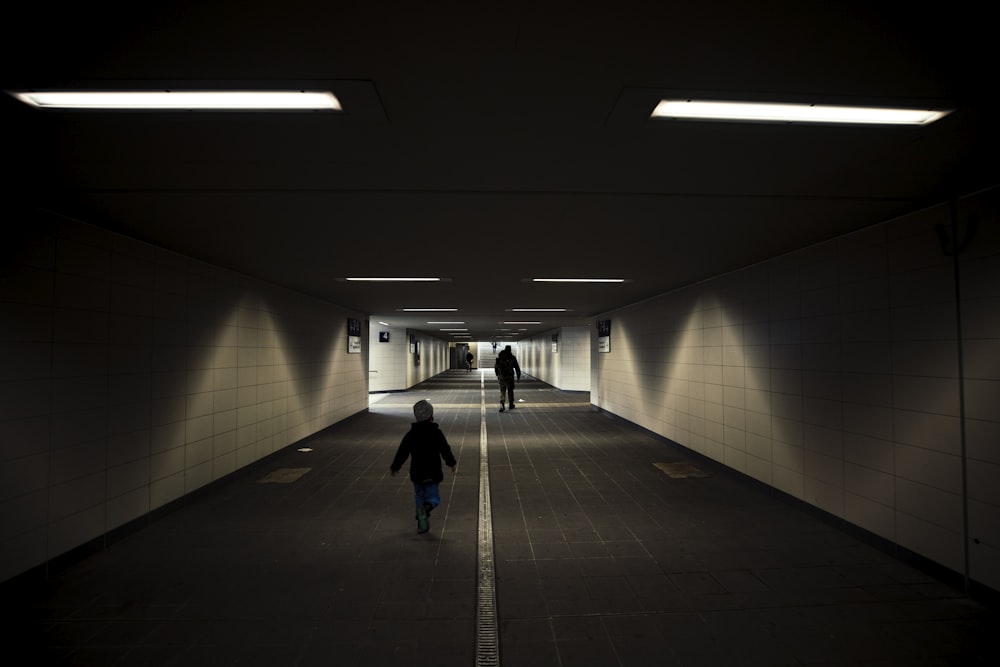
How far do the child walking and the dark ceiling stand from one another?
6.09ft

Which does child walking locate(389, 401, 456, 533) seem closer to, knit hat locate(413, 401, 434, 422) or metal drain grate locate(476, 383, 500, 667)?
knit hat locate(413, 401, 434, 422)

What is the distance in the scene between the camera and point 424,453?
4.07m

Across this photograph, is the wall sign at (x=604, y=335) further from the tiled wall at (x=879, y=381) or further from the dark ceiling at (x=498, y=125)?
the dark ceiling at (x=498, y=125)

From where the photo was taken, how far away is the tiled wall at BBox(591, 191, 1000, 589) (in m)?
3.04

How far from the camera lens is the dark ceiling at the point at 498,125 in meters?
1.45

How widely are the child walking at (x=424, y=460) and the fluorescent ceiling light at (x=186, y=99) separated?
8.93ft

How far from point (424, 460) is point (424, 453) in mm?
66

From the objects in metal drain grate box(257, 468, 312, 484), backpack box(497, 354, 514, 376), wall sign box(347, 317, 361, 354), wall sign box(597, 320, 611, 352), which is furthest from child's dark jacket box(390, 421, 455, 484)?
wall sign box(597, 320, 611, 352)

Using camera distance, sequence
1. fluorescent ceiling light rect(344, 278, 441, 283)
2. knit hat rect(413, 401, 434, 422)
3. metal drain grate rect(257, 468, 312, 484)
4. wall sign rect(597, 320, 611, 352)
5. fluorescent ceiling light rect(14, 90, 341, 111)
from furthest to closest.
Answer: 1. wall sign rect(597, 320, 611, 352)
2. fluorescent ceiling light rect(344, 278, 441, 283)
3. metal drain grate rect(257, 468, 312, 484)
4. knit hat rect(413, 401, 434, 422)
5. fluorescent ceiling light rect(14, 90, 341, 111)

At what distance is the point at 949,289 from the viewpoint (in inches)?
128

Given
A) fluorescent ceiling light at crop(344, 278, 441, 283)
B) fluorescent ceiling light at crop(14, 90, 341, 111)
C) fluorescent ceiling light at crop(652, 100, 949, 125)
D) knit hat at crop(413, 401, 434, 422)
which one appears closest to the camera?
fluorescent ceiling light at crop(14, 90, 341, 111)

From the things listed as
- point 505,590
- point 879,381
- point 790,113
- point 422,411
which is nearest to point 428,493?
point 422,411

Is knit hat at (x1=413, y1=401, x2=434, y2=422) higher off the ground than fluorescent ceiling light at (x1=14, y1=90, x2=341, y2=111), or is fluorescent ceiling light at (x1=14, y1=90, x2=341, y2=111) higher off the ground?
fluorescent ceiling light at (x1=14, y1=90, x2=341, y2=111)

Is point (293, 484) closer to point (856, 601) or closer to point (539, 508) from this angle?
point (539, 508)
